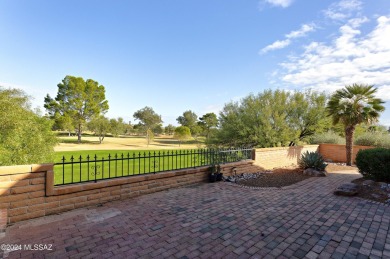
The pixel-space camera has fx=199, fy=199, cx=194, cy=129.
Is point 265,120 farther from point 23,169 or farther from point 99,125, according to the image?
point 99,125

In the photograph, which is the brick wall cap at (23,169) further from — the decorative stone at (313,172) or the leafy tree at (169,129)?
the leafy tree at (169,129)

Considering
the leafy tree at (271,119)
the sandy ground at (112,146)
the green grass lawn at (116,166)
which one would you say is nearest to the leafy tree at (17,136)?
the green grass lawn at (116,166)

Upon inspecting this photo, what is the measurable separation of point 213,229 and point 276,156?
8475mm

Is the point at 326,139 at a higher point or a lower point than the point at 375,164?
higher

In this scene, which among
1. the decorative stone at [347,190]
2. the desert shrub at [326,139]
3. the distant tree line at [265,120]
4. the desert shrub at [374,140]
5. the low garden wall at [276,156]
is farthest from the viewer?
the desert shrub at [326,139]

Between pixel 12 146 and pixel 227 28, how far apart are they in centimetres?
1155

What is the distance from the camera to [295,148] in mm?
12594

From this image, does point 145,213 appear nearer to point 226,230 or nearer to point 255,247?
point 226,230

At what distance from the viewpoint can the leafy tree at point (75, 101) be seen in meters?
41.0

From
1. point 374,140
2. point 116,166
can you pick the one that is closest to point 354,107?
point 374,140

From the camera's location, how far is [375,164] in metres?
7.01

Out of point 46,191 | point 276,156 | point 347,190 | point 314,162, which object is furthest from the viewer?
point 276,156

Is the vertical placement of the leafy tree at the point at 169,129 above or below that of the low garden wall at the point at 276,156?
above

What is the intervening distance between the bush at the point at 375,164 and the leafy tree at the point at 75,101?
44.6 metres
